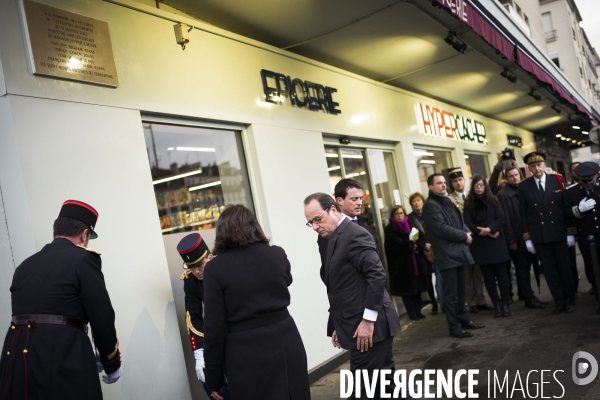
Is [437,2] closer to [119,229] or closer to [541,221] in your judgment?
[541,221]

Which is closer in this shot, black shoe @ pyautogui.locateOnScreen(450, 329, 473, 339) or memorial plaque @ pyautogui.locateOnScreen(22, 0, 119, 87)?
memorial plaque @ pyautogui.locateOnScreen(22, 0, 119, 87)

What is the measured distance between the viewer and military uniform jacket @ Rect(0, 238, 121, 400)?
2.98 meters

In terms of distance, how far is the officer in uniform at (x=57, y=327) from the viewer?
2984mm

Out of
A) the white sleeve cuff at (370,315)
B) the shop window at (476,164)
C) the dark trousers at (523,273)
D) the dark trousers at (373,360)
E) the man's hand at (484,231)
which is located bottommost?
the dark trousers at (523,273)

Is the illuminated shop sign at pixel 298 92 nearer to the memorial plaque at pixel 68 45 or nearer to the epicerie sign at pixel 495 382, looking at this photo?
the memorial plaque at pixel 68 45

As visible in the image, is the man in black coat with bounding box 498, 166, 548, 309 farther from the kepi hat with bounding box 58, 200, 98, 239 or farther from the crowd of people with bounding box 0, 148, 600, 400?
the kepi hat with bounding box 58, 200, 98, 239

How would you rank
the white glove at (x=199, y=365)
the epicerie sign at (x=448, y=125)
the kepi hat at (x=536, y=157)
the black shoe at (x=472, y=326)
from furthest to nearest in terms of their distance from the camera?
the epicerie sign at (x=448, y=125), the kepi hat at (x=536, y=157), the black shoe at (x=472, y=326), the white glove at (x=199, y=365)

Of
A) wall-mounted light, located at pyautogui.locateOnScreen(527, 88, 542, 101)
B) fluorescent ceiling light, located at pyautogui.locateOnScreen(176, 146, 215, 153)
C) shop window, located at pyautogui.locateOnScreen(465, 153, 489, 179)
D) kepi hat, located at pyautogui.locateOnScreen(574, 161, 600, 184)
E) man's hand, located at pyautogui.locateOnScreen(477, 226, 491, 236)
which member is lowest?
man's hand, located at pyautogui.locateOnScreen(477, 226, 491, 236)

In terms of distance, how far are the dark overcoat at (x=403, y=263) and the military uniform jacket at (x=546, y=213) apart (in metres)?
1.63

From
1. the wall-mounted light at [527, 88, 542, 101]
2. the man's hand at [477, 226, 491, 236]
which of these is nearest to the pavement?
Result: the man's hand at [477, 226, 491, 236]

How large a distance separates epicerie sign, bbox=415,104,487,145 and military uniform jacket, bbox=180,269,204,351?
7.95 metres

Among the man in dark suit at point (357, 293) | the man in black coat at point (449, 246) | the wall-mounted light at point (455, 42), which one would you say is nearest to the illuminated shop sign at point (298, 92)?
the wall-mounted light at point (455, 42)

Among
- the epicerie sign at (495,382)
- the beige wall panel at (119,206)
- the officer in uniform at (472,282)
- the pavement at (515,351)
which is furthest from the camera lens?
the officer in uniform at (472,282)

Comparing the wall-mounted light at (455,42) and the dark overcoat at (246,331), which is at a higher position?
the wall-mounted light at (455,42)
